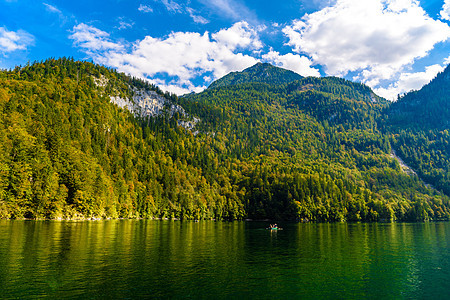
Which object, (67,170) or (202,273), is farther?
(67,170)

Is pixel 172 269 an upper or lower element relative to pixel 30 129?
lower

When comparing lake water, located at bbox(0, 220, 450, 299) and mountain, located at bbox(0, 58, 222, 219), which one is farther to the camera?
mountain, located at bbox(0, 58, 222, 219)

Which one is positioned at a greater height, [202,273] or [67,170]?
[67,170]

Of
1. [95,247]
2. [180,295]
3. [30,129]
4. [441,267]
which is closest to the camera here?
[180,295]

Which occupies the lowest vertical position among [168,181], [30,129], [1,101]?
[168,181]

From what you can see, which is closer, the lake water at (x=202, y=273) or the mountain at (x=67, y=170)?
the lake water at (x=202, y=273)

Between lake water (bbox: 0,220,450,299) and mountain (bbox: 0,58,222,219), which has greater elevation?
mountain (bbox: 0,58,222,219)

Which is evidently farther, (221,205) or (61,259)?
(221,205)

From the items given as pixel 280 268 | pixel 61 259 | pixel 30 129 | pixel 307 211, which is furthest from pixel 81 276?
pixel 307 211

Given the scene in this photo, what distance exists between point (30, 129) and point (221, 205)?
4964 inches

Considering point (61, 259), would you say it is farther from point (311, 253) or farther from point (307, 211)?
point (307, 211)

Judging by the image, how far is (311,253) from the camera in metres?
49.2

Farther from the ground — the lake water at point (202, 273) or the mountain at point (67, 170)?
the mountain at point (67, 170)

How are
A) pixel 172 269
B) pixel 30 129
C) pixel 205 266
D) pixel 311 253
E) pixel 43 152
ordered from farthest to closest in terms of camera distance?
pixel 30 129 → pixel 43 152 → pixel 311 253 → pixel 205 266 → pixel 172 269
